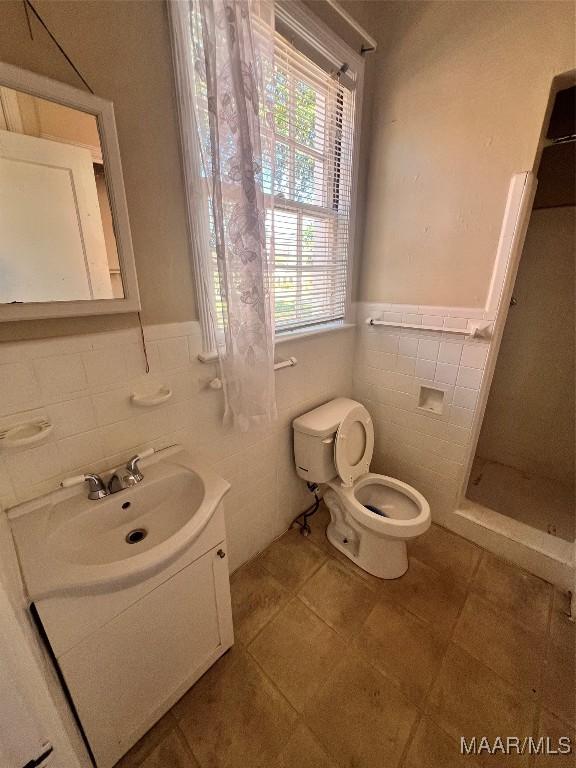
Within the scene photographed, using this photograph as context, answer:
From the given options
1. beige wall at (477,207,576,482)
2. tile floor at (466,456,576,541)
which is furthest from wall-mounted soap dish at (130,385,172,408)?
Answer: beige wall at (477,207,576,482)

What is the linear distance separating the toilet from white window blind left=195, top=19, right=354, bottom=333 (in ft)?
1.76

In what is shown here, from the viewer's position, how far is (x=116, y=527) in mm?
968

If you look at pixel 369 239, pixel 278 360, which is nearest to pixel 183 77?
pixel 278 360

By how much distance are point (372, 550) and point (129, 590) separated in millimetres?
1139

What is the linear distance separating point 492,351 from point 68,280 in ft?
5.66

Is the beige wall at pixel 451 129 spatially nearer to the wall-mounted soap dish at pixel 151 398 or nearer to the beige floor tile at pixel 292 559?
the wall-mounted soap dish at pixel 151 398

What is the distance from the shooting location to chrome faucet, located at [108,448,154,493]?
3.11ft

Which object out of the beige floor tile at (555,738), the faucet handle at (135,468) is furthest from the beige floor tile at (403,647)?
the faucet handle at (135,468)

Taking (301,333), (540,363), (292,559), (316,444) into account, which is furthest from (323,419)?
(540,363)

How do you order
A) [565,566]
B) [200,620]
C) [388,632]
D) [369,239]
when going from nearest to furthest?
[200,620], [388,632], [565,566], [369,239]

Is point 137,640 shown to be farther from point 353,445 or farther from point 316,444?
point 353,445

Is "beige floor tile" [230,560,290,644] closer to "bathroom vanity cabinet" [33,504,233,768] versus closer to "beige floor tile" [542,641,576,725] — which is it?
"bathroom vanity cabinet" [33,504,233,768]

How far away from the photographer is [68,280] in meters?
0.82

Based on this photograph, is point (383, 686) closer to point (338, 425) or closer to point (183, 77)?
point (338, 425)
